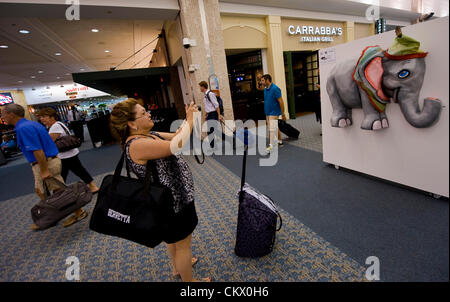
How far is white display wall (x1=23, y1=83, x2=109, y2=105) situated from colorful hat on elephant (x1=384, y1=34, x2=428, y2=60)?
887 inches

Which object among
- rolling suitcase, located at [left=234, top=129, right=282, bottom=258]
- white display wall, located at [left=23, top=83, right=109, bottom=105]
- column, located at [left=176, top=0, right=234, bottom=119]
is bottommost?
rolling suitcase, located at [left=234, top=129, right=282, bottom=258]

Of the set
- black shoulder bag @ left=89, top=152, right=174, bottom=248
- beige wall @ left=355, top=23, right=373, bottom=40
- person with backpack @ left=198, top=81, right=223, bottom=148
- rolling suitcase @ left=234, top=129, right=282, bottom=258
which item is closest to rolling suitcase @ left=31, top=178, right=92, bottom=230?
black shoulder bag @ left=89, top=152, right=174, bottom=248

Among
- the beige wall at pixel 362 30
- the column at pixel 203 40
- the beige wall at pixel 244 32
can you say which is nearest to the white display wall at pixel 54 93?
the beige wall at pixel 244 32

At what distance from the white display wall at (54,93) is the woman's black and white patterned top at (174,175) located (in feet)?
71.5

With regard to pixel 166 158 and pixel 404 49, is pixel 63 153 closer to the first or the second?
pixel 166 158

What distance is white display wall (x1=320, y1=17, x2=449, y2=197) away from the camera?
1.81 feet

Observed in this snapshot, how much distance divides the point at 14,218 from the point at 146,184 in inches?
136

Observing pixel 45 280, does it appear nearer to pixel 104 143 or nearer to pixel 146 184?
pixel 146 184

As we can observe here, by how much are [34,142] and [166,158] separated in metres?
1.95

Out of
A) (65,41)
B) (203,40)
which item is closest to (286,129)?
(203,40)

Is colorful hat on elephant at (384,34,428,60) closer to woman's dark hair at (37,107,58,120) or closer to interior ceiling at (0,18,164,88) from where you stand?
woman's dark hair at (37,107,58,120)

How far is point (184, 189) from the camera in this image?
4.47 feet
